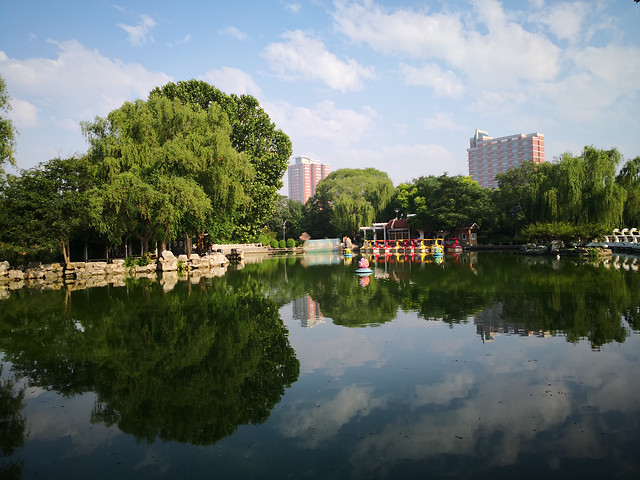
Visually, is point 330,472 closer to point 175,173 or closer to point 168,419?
point 168,419

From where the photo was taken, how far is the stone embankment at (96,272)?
1894 cm

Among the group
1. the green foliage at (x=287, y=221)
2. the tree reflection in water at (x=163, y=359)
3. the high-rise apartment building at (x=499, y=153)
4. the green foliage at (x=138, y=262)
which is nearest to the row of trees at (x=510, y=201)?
the green foliage at (x=287, y=221)

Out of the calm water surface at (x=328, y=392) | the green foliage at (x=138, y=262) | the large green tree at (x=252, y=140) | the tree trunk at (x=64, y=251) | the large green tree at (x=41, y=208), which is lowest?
the calm water surface at (x=328, y=392)

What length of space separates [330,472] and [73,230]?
73.6 ft

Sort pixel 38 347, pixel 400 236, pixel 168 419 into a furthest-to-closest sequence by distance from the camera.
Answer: pixel 400 236 < pixel 38 347 < pixel 168 419

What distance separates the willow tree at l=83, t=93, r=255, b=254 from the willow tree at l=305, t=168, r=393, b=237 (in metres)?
25.8

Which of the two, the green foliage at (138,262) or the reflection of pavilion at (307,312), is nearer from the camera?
the reflection of pavilion at (307,312)

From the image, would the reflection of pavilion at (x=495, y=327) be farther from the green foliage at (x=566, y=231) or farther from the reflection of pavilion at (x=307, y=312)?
the green foliage at (x=566, y=231)

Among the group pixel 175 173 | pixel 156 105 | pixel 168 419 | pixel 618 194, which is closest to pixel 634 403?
pixel 168 419

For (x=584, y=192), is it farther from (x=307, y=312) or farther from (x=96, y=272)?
(x=96, y=272)

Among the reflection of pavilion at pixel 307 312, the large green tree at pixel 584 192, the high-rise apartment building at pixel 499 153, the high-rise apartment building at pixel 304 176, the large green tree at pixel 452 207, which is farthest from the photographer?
the high-rise apartment building at pixel 304 176

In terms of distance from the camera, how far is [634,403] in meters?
4.64

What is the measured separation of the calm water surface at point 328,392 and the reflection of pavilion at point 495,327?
0.05m

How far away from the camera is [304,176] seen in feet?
499
